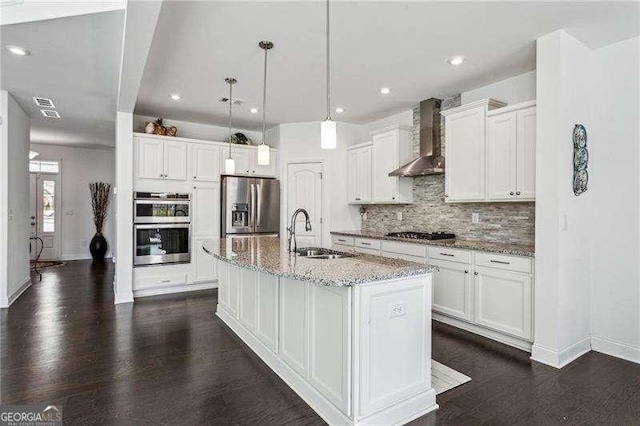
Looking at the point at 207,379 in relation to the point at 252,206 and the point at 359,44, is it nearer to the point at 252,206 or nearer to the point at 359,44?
the point at 359,44

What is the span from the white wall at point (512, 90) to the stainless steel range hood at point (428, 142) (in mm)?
471

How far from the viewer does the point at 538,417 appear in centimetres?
203

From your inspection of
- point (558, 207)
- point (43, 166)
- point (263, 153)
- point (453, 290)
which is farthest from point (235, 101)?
point (43, 166)

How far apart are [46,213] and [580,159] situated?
31.3 feet

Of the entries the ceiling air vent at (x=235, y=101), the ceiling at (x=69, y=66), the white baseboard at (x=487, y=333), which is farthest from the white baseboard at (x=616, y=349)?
the ceiling at (x=69, y=66)

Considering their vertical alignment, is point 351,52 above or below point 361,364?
above

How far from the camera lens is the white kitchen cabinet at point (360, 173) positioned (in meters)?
5.10

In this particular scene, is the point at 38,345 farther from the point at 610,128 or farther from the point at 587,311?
the point at 610,128

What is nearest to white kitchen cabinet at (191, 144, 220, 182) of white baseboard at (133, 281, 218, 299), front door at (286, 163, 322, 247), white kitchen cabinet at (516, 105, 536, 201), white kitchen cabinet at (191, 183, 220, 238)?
white kitchen cabinet at (191, 183, 220, 238)

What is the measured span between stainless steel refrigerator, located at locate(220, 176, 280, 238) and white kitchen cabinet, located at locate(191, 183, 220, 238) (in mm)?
88

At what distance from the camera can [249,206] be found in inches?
210

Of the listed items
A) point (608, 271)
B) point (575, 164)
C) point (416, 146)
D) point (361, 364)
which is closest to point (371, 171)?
point (416, 146)

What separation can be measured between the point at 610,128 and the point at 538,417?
2.41m

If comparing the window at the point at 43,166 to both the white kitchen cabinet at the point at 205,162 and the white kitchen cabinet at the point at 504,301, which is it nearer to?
the white kitchen cabinet at the point at 205,162
